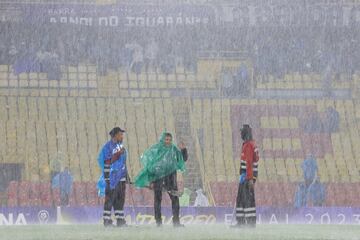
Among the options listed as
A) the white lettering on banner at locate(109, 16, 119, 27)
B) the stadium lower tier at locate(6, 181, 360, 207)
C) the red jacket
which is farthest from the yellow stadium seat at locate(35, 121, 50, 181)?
the red jacket

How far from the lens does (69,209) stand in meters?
25.7

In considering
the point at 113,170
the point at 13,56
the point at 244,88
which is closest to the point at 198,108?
the point at 244,88

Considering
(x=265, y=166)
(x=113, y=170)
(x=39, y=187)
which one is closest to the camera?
(x=113, y=170)

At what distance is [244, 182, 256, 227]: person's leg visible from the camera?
55.8 ft

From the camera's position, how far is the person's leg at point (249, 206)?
17.0 metres

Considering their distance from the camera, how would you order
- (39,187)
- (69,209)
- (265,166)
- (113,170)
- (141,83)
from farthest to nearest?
(141,83) < (265,166) < (39,187) < (69,209) < (113,170)

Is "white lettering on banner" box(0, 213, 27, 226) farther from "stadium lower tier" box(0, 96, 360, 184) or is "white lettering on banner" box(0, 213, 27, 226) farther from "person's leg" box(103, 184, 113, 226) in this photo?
"stadium lower tier" box(0, 96, 360, 184)

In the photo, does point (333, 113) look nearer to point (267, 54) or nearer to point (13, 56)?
point (267, 54)

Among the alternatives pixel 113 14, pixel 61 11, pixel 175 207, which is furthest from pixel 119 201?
pixel 113 14

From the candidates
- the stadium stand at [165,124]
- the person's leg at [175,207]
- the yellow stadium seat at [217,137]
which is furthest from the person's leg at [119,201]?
the yellow stadium seat at [217,137]

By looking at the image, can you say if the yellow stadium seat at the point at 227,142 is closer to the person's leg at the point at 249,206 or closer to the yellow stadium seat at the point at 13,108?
the yellow stadium seat at the point at 13,108

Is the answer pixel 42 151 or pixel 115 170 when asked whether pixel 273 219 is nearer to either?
pixel 115 170

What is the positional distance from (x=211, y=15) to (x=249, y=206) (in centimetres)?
2592

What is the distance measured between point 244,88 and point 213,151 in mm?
2926
